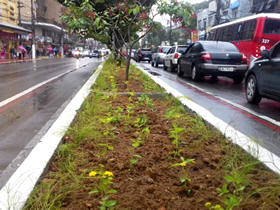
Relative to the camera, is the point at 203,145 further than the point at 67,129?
No

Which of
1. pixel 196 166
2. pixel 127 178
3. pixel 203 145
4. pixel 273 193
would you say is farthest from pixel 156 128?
pixel 273 193

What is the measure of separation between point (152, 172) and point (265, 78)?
5085mm

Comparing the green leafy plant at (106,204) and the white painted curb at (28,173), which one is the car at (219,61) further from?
the green leafy plant at (106,204)

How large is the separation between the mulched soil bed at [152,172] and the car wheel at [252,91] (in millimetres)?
3835

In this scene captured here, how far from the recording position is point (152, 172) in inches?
105

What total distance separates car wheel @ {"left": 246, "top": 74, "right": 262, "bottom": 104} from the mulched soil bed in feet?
12.6

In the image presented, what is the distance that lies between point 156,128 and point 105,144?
932 mm

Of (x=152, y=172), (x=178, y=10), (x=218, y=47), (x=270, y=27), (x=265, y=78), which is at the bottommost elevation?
(x=152, y=172)

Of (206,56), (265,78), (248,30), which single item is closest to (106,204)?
(265,78)

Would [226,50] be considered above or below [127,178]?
above

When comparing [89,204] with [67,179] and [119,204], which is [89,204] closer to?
[119,204]

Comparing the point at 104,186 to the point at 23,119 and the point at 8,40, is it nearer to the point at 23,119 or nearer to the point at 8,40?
the point at 23,119

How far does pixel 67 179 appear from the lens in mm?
2570

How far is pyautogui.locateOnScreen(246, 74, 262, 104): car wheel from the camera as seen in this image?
7469mm
